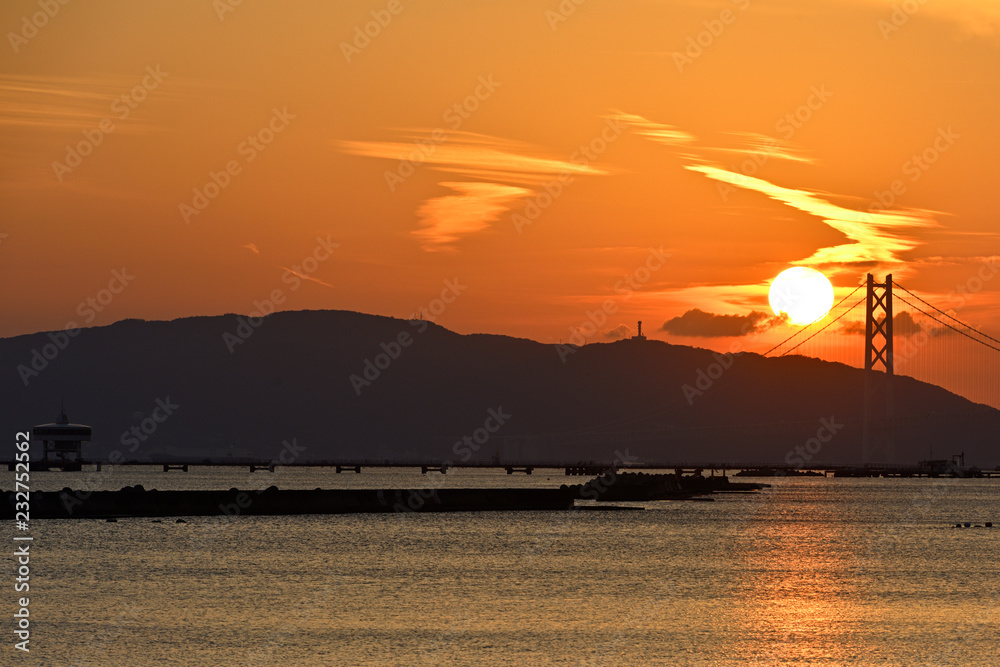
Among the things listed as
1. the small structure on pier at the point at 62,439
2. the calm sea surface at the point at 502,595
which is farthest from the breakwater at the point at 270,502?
→ the small structure on pier at the point at 62,439

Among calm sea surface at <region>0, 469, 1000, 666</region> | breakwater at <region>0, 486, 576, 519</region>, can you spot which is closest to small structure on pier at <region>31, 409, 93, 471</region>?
breakwater at <region>0, 486, 576, 519</region>

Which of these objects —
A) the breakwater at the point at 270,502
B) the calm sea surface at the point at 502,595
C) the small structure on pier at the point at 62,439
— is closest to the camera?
A: the calm sea surface at the point at 502,595

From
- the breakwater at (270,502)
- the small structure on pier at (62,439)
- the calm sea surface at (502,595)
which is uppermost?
the small structure on pier at (62,439)

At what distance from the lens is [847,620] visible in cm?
3509

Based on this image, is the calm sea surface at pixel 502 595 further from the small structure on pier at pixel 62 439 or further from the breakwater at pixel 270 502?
the small structure on pier at pixel 62 439

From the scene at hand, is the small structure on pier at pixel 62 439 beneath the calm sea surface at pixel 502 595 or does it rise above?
above

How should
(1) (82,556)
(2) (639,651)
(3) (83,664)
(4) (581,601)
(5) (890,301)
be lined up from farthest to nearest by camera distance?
(5) (890,301), (1) (82,556), (4) (581,601), (2) (639,651), (3) (83,664)

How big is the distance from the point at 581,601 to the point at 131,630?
12445 millimetres

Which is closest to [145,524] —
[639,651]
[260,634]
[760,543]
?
[760,543]

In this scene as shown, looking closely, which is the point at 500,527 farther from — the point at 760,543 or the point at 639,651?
the point at 639,651

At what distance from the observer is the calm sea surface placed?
29.8 metres

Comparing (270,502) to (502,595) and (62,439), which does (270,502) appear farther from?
(62,439)

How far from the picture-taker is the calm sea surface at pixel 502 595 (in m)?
29.8

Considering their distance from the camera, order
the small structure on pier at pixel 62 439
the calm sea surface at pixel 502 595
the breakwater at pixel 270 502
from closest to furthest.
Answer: the calm sea surface at pixel 502 595 → the breakwater at pixel 270 502 → the small structure on pier at pixel 62 439
